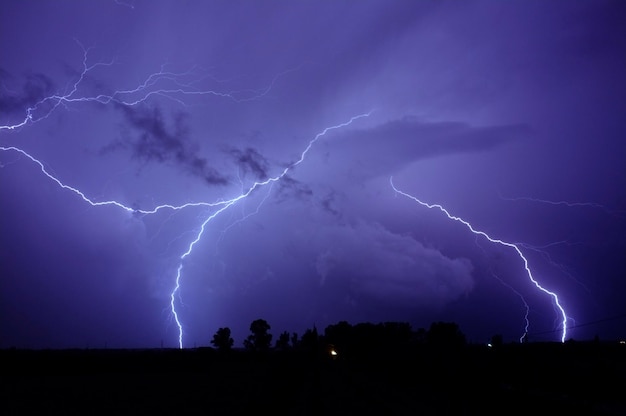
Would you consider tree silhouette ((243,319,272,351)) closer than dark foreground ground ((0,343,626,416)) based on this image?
No

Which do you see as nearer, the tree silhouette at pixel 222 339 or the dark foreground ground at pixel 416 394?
the dark foreground ground at pixel 416 394

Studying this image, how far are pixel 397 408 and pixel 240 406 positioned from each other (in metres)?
4.12

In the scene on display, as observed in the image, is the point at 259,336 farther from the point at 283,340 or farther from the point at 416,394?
the point at 416,394

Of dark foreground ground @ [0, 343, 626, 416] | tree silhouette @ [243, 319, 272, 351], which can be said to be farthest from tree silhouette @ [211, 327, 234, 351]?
dark foreground ground @ [0, 343, 626, 416]

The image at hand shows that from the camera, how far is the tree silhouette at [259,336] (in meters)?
99.6

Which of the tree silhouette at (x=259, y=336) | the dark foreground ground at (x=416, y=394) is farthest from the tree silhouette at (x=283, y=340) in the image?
the dark foreground ground at (x=416, y=394)

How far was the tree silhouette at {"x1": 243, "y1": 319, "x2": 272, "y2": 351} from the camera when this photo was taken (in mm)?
99562

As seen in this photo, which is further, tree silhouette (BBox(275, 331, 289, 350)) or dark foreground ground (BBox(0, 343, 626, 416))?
tree silhouette (BBox(275, 331, 289, 350))

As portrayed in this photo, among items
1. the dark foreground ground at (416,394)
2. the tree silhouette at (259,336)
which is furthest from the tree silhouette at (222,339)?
the dark foreground ground at (416,394)

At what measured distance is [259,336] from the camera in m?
100

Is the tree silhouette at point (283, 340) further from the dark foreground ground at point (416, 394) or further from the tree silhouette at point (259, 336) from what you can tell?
the dark foreground ground at point (416, 394)

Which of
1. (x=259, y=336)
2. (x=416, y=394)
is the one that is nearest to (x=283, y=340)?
(x=259, y=336)

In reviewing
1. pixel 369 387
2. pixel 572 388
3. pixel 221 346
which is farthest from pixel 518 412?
pixel 221 346

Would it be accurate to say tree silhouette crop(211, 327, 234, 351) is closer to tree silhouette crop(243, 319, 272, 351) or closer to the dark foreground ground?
tree silhouette crop(243, 319, 272, 351)
